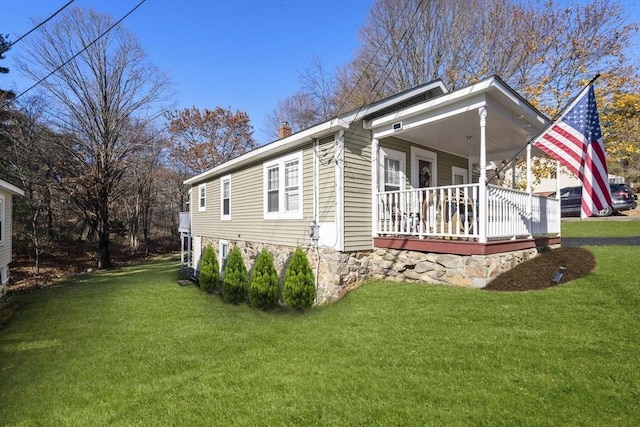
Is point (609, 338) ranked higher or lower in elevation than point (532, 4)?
lower

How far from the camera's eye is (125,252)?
24312mm

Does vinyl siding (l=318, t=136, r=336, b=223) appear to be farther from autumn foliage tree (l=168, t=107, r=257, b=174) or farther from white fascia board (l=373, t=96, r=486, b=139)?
autumn foliage tree (l=168, t=107, r=257, b=174)

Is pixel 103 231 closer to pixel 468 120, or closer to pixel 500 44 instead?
pixel 468 120

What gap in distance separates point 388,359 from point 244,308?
4.96 metres

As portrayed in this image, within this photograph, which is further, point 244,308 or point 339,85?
point 339,85

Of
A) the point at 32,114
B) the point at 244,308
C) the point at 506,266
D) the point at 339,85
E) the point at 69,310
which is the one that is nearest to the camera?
the point at 506,266

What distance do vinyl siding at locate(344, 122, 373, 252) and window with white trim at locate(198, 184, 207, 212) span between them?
365 inches

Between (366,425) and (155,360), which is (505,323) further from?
(155,360)

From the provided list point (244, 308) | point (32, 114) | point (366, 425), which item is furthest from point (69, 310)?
point (32, 114)

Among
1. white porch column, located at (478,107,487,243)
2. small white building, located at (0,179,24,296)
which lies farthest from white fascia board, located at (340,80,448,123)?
small white building, located at (0,179,24,296)

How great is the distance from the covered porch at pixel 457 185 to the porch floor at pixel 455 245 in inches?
0.7

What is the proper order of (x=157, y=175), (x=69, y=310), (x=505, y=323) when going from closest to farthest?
(x=505, y=323)
(x=69, y=310)
(x=157, y=175)

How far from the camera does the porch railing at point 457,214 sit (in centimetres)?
617

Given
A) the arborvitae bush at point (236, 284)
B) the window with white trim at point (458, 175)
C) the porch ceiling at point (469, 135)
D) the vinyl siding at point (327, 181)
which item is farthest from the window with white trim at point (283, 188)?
the window with white trim at point (458, 175)
